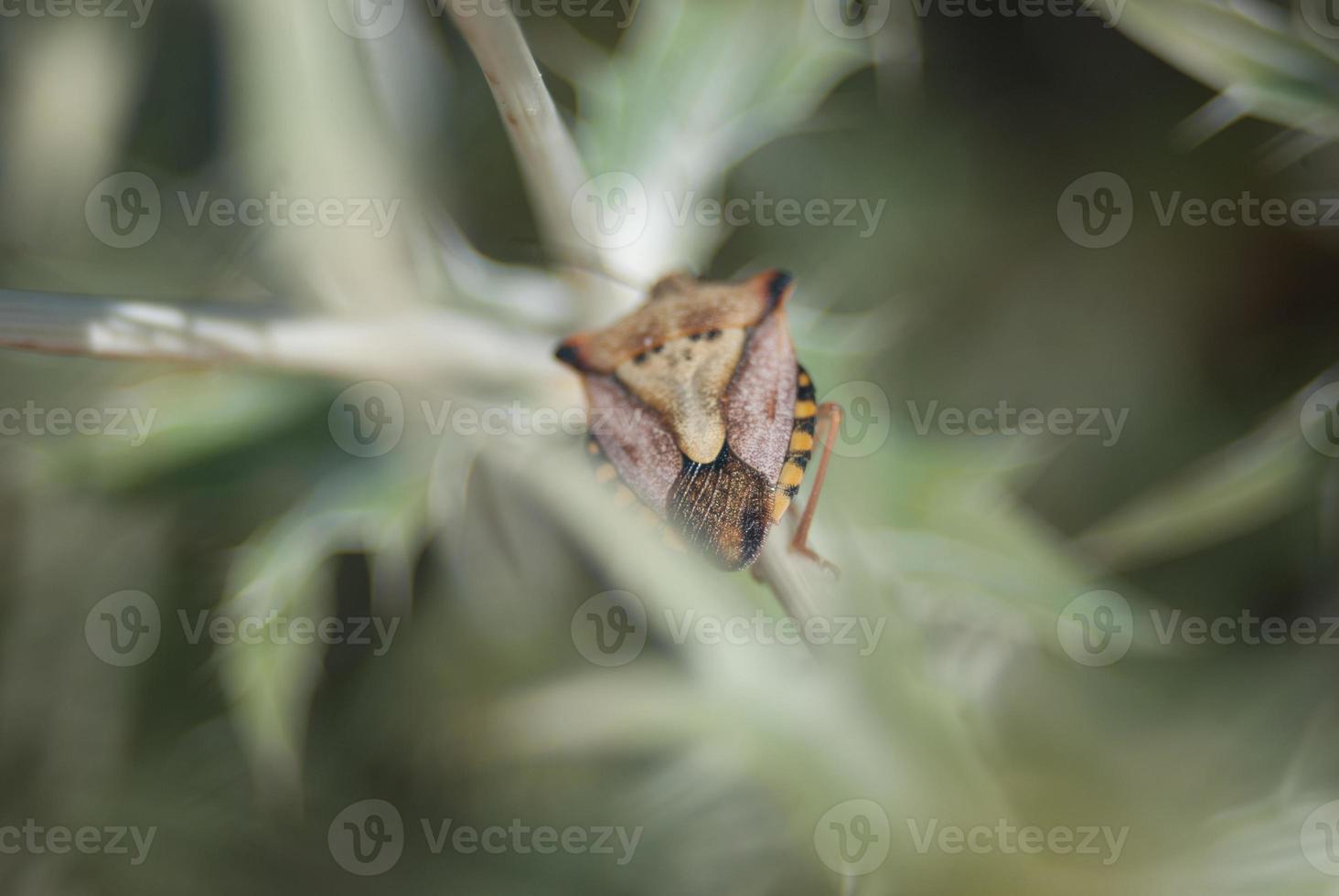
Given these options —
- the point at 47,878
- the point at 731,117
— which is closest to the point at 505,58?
the point at 731,117

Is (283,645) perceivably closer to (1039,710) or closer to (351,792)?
(351,792)
